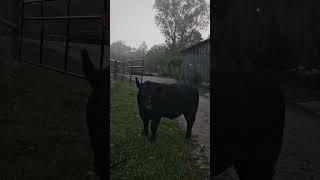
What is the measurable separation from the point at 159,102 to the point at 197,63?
360mm

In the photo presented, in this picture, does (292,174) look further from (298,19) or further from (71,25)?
(71,25)

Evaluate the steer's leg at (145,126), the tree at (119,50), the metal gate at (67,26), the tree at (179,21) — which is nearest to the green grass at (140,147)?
the steer's leg at (145,126)

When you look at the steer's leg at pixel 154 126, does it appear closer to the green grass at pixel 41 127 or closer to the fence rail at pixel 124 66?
the fence rail at pixel 124 66

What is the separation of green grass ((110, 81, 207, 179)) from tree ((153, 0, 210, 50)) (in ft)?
1.39

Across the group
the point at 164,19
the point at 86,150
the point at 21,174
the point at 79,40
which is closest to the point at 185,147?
the point at 86,150

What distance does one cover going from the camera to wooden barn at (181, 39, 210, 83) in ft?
7.03

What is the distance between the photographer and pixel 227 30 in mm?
2086

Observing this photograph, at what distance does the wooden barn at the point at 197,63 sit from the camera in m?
2.14

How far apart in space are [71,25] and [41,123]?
71 centimetres

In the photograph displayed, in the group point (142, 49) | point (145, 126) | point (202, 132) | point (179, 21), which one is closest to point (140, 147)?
point (145, 126)

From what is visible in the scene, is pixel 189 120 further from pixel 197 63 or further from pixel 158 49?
pixel 158 49

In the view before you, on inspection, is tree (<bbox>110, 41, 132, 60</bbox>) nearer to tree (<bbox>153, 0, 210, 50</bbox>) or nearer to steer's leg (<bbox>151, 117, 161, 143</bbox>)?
tree (<bbox>153, 0, 210, 50</bbox>)

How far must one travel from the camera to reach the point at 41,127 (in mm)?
2383

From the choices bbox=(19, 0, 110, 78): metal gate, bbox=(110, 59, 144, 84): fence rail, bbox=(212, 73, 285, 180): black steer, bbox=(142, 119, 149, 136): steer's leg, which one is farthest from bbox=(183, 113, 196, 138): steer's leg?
Result: bbox=(19, 0, 110, 78): metal gate
